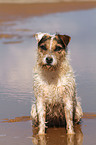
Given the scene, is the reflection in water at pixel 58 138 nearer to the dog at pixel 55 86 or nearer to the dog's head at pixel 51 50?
the dog at pixel 55 86

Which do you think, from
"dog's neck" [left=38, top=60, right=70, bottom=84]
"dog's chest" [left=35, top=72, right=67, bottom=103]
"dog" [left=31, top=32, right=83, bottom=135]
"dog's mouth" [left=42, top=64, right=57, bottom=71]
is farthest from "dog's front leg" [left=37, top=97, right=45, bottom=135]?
"dog's mouth" [left=42, top=64, right=57, bottom=71]

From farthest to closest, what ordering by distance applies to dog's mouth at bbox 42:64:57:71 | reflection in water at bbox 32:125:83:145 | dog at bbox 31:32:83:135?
1. dog at bbox 31:32:83:135
2. dog's mouth at bbox 42:64:57:71
3. reflection in water at bbox 32:125:83:145

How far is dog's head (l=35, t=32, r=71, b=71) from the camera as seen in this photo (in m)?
7.50

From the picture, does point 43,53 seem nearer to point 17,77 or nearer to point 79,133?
point 79,133

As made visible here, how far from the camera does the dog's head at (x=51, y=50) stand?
750 cm

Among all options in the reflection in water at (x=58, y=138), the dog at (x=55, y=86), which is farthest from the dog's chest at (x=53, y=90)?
the reflection in water at (x=58, y=138)

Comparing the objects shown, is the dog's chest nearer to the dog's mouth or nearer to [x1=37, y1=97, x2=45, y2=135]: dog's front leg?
[x1=37, y1=97, x2=45, y2=135]: dog's front leg

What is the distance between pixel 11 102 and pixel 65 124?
199 centimetres

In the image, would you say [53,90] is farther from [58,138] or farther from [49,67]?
[58,138]

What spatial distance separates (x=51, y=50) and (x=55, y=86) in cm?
71

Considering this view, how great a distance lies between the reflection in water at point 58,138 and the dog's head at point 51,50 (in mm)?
1201

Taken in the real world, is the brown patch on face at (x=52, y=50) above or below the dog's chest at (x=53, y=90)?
above

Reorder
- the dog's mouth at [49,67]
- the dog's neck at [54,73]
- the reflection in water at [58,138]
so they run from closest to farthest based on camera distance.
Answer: the reflection in water at [58,138] → the dog's mouth at [49,67] → the dog's neck at [54,73]

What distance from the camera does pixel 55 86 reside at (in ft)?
25.8
